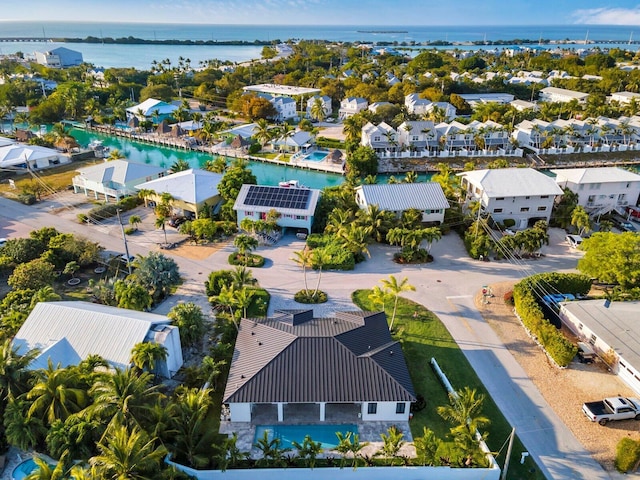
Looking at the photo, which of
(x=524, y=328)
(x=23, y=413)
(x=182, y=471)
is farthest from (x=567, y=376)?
(x=23, y=413)

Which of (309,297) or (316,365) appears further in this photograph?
(309,297)

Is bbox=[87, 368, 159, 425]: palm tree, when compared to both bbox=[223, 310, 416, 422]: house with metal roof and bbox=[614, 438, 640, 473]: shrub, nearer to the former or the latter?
bbox=[223, 310, 416, 422]: house with metal roof

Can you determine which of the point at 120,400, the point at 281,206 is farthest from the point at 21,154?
the point at 120,400

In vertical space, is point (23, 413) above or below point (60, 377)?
below

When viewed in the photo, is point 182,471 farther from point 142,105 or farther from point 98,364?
point 142,105

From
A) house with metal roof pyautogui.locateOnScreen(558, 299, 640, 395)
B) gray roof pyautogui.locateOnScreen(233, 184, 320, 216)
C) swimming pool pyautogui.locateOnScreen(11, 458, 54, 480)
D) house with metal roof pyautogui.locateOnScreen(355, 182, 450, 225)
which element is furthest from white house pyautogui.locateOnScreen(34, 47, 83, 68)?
house with metal roof pyautogui.locateOnScreen(558, 299, 640, 395)

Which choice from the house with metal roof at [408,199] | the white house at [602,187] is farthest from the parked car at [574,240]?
the house with metal roof at [408,199]

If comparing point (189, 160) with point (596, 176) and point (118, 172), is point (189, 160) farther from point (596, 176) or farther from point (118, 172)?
point (596, 176)
